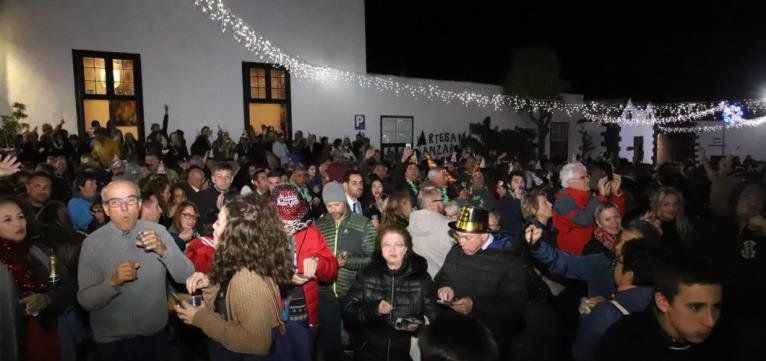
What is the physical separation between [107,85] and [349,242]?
1258 centimetres

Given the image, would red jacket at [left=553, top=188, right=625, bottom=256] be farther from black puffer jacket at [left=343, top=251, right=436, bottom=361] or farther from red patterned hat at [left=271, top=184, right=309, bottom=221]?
red patterned hat at [left=271, top=184, right=309, bottom=221]

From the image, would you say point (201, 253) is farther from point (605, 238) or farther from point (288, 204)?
point (605, 238)

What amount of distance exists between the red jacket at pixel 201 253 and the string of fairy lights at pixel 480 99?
1053 cm

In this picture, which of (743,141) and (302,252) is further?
(743,141)

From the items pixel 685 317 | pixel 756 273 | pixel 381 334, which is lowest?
pixel 381 334

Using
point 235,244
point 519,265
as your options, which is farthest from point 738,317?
point 235,244

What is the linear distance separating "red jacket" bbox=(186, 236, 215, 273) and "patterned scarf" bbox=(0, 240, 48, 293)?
113cm

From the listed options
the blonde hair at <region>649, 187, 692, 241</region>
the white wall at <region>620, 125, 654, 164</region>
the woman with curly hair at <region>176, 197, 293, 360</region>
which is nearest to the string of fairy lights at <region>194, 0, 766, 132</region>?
the white wall at <region>620, 125, 654, 164</region>

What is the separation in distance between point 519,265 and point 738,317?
1.52 metres

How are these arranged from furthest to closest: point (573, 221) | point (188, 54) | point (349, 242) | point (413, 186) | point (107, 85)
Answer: point (188, 54) < point (107, 85) < point (413, 186) < point (573, 221) < point (349, 242)

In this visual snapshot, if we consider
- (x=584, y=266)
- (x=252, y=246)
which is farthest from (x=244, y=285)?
(x=584, y=266)

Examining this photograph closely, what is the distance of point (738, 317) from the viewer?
12.0 feet

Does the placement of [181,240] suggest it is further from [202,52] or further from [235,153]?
[202,52]

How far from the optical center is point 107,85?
14.6 meters
